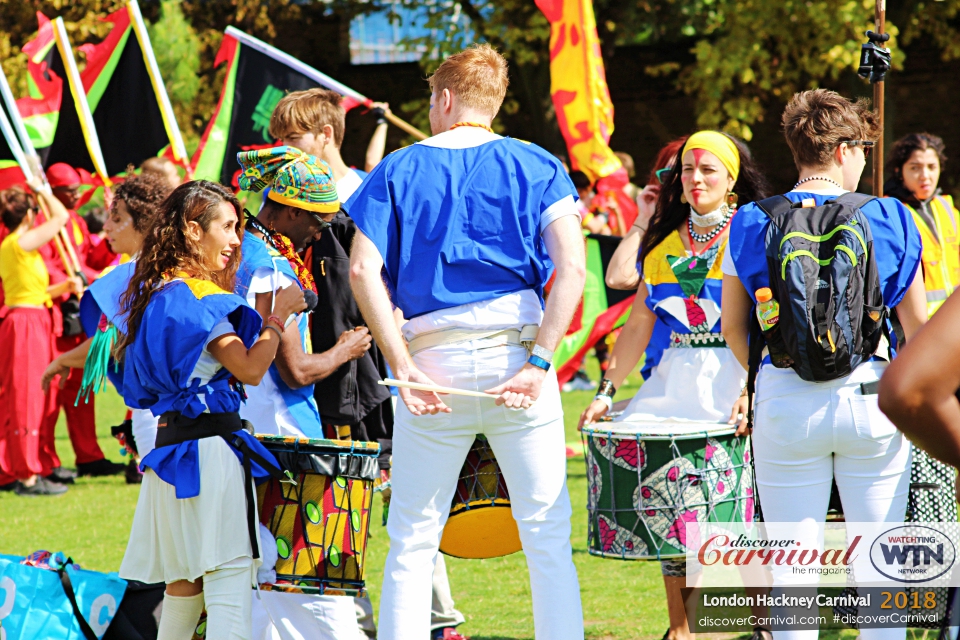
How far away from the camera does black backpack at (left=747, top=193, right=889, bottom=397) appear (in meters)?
3.34

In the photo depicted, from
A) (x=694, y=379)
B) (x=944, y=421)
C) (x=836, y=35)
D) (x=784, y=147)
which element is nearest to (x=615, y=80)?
(x=784, y=147)

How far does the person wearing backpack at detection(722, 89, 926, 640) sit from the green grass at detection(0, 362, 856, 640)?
130 cm

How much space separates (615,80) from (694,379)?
17845mm

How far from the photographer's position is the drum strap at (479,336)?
10.9ft

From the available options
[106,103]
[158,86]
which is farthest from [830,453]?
[106,103]

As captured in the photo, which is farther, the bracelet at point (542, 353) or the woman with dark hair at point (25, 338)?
the woman with dark hair at point (25, 338)

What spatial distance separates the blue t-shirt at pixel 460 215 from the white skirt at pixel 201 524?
79 centimetres

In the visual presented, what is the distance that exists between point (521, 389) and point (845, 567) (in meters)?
1.27

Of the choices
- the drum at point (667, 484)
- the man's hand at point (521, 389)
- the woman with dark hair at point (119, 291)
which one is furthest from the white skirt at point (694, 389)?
the woman with dark hair at point (119, 291)

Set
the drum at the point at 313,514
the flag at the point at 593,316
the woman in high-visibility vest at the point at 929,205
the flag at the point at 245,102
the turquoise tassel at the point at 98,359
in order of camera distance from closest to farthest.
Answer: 1. the drum at the point at 313,514
2. the turquoise tassel at the point at 98,359
3. the woman in high-visibility vest at the point at 929,205
4. the flag at the point at 245,102
5. the flag at the point at 593,316

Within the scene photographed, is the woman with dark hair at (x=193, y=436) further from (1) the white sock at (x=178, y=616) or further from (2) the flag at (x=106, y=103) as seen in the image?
(2) the flag at (x=106, y=103)

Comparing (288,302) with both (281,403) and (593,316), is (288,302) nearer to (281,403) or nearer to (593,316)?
(281,403)

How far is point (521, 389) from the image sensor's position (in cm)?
324

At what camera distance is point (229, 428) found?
3484 mm
